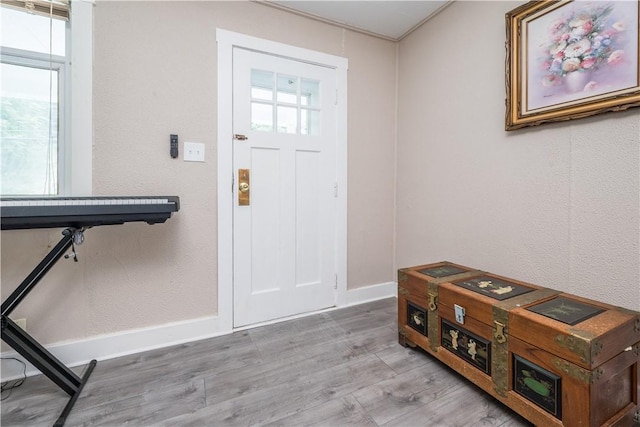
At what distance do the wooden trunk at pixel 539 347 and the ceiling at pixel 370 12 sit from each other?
2099 millimetres

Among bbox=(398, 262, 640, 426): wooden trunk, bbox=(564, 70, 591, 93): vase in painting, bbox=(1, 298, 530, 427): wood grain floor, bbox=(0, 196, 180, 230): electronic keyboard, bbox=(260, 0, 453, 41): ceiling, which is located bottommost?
bbox=(1, 298, 530, 427): wood grain floor

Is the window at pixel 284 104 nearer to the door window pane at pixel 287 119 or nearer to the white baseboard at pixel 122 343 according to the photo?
the door window pane at pixel 287 119

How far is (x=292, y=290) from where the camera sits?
231 centimetres

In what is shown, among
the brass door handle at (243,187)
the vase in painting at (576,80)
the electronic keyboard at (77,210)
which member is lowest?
the electronic keyboard at (77,210)

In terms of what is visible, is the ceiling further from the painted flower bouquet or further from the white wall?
the painted flower bouquet

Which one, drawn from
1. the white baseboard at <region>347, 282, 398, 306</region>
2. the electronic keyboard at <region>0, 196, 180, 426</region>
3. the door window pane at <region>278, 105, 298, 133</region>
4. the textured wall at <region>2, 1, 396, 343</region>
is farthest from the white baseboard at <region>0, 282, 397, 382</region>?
the door window pane at <region>278, 105, 298, 133</region>

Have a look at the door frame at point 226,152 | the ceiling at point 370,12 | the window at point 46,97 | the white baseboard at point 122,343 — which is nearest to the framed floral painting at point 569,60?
the ceiling at point 370,12

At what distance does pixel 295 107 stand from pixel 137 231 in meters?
1.47

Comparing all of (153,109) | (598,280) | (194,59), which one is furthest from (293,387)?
(194,59)

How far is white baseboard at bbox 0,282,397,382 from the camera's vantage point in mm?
1568

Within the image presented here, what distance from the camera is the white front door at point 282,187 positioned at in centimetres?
210

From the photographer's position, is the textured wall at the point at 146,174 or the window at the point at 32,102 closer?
the window at the point at 32,102

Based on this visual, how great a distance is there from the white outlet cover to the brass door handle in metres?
0.29

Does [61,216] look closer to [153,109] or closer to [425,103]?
[153,109]
